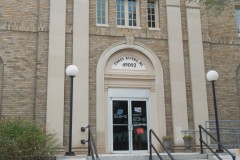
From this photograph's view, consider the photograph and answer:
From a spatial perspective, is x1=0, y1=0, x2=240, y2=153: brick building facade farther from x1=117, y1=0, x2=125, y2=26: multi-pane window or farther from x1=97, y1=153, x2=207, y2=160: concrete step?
x1=97, y1=153, x2=207, y2=160: concrete step

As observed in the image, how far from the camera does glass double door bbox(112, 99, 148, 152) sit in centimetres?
1581

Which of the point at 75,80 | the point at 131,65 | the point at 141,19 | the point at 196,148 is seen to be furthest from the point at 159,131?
the point at 141,19

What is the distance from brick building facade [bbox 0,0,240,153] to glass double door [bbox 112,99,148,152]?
10cm

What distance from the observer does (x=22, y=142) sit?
11133 millimetres

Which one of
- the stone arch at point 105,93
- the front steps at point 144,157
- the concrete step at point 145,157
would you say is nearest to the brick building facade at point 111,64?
the stone arch at point 105,93

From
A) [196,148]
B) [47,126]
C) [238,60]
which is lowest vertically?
[196,148]

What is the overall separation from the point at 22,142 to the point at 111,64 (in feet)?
21.6

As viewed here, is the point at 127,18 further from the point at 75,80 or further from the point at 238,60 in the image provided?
the point at 238,60

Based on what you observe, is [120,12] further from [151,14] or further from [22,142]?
[22,142]

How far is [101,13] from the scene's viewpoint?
55.7ft

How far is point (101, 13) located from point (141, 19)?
1977 millimetres

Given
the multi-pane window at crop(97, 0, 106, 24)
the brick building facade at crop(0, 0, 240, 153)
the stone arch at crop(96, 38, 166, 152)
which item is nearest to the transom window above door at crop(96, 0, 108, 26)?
the multi-pane window at crop(97, 0, 106, 24)

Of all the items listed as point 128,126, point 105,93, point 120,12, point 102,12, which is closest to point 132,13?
point 120,12

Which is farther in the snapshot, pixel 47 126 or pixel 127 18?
pixel 127 18
